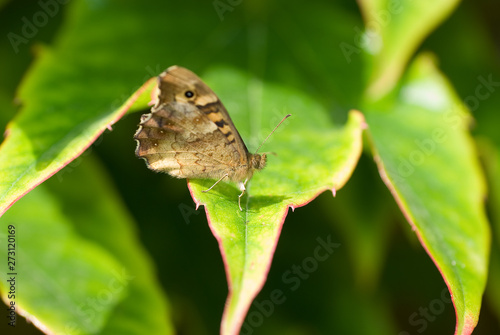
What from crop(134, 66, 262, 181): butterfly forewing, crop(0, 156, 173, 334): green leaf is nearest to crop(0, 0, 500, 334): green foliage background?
crop(0, 156, 173, 334): green leaf

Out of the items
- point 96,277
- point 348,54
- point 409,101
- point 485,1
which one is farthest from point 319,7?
point 96,277

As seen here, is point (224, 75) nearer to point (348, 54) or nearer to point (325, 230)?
point (348, 54)

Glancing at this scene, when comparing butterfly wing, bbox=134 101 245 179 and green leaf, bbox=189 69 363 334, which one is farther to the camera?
butterfly wing, bbox=134 101 245 179

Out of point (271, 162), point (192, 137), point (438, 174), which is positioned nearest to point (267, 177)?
point (271, 162)

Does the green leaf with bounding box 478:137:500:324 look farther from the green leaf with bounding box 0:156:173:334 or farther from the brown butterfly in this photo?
the green leaf with bounding box 0:156:173:334

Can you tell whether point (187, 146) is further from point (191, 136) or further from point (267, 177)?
point (267, 177)

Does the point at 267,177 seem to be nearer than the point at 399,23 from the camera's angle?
Yes
